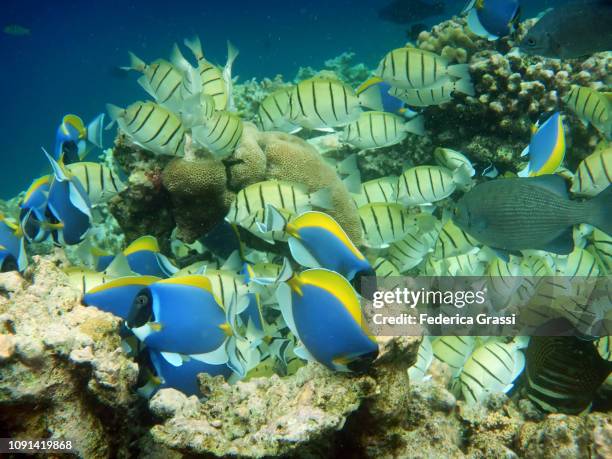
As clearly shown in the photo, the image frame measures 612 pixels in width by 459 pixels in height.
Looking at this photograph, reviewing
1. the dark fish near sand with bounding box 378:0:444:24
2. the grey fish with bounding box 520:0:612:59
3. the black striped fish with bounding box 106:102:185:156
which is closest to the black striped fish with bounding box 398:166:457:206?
the grey fish with bounding box 520:0:612:59

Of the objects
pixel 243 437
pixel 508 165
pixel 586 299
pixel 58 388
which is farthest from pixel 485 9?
pixel 58 388

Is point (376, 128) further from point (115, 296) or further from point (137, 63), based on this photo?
Answer: point (115, 296)

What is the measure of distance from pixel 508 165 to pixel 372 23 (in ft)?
189

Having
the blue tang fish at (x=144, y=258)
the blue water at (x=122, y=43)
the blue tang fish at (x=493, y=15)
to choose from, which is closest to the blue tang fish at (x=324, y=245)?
the blue tang fish at (x=144, y=258)

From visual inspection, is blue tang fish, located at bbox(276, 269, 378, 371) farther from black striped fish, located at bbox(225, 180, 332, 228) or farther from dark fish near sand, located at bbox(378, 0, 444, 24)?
dark fish near sand, located at bbox(378, 0, 444, 24)

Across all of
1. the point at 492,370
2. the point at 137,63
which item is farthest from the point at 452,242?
the point at 137,63

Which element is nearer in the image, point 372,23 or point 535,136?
point 535,136

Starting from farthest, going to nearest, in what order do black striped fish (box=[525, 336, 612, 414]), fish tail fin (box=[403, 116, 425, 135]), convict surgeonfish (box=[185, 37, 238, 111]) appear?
fish tail fin (box=[403, 116, 425, 135])
convict surgeonfish (box=[185, 37, 238, 111])
black striped fish (box=[525, 336, 612, 414])

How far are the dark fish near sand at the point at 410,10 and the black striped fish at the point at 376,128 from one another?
20425mm

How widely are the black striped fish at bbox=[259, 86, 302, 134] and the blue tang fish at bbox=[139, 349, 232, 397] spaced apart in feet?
8.76

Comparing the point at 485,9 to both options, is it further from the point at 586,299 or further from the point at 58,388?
the point at 58,388

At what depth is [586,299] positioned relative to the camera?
10.2 feet

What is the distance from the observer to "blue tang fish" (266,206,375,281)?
6.56 ft

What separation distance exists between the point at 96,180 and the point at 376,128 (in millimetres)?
3055
